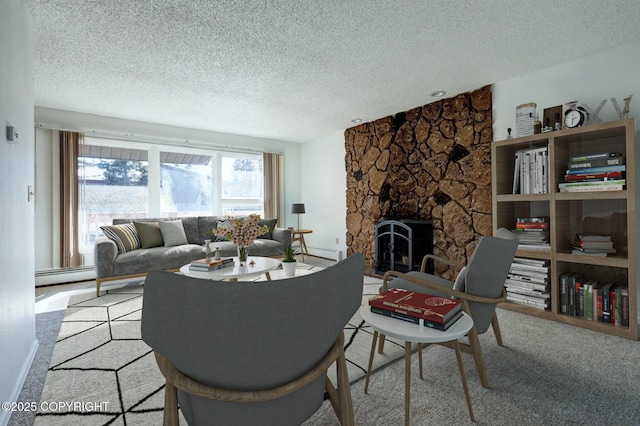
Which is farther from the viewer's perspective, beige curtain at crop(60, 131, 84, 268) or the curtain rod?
the curtain rod

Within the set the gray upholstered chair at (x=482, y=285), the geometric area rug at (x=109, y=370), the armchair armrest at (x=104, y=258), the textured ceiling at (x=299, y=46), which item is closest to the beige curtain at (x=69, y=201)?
the textured ceiling at (x=299, y=46)

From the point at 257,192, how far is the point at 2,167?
4734mm

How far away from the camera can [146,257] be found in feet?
12.2

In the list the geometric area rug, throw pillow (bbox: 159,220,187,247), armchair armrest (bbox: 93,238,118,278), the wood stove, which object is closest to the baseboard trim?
the geometric area rug

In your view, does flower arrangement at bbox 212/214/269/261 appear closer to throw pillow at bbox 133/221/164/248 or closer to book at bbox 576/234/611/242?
throw pillow at bbox 133/221/164/248

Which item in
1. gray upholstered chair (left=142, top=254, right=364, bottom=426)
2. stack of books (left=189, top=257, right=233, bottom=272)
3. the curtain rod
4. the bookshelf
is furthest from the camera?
the curtain rod

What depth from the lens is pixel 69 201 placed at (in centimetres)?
420

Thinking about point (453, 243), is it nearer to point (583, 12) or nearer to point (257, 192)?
point (583, 12)

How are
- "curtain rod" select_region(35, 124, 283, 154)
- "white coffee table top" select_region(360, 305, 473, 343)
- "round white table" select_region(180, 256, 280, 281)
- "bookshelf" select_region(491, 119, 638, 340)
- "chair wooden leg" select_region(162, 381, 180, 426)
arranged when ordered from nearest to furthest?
"chair wooden leg" select_region(162, 381, 180, 426)
"white coffee table top" select_region(360, 305, 473, 343)
"bookshelf" select_region(491, 119, 638, 340)
"round white table" select_region(180, 256, 280, 281)
"curtain rod" select_region(35, 124, 283, 154)

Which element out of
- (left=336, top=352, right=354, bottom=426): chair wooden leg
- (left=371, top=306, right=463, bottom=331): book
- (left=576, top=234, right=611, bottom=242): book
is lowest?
(left=336, top=352, right=354, bottom=426): chair wooden leg

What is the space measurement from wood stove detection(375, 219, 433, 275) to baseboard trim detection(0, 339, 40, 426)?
3.56 meters

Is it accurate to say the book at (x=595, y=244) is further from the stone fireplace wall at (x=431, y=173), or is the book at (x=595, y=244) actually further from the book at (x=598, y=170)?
the stone fireplace wall at (x=431, y=173)

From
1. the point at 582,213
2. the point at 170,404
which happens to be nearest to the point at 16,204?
the point at 170,404

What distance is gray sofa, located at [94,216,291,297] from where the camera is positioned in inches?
136
